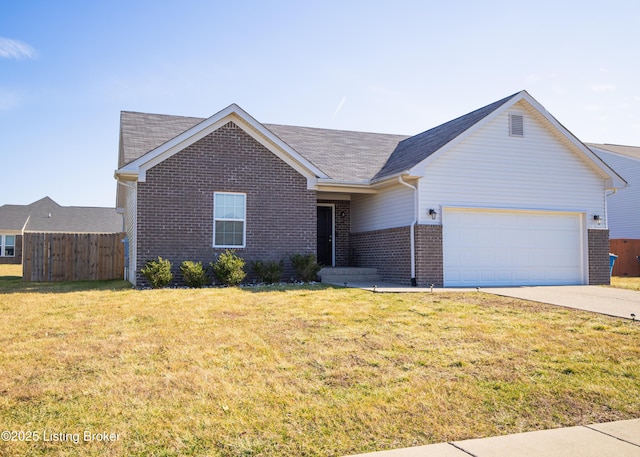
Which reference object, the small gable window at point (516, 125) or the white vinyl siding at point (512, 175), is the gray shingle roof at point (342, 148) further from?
the small gable window at point (516, 125)

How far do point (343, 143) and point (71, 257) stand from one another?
10.6 metres

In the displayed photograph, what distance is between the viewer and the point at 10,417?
458 centimetres

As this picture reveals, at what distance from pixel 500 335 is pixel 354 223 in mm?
11217

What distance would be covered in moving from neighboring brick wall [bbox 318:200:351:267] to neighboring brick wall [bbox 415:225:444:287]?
457 centimetres

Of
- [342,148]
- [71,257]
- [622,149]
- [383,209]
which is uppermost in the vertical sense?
[622,149]

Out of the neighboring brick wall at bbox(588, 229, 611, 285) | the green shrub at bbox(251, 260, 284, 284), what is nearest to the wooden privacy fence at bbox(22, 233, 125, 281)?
the green shrub at bbox(251, 260, 284, 284)

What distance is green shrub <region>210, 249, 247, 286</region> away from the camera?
13859 mm

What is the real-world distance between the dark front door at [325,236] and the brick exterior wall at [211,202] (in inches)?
116

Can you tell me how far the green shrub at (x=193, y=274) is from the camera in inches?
539

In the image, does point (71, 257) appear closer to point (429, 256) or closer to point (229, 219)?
point (229, 219)

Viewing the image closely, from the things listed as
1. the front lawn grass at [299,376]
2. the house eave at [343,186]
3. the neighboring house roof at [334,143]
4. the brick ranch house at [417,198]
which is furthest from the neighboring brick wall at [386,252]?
the front lawn grass at [299,376]

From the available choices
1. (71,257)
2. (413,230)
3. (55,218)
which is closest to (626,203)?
(413,230)

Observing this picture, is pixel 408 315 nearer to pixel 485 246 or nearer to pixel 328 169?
pixel 485 246

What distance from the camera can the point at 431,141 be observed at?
16.6m
